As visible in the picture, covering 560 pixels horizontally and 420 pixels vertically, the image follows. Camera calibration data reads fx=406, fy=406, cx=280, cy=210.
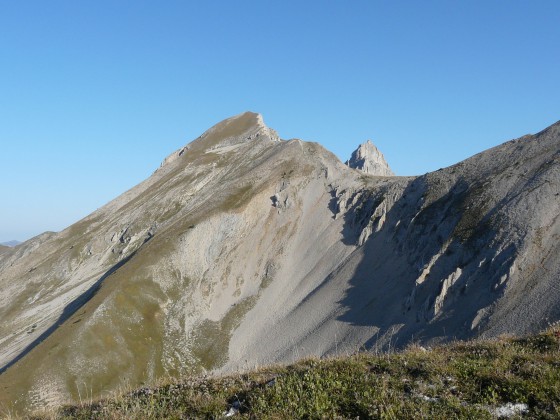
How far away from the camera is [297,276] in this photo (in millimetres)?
93312

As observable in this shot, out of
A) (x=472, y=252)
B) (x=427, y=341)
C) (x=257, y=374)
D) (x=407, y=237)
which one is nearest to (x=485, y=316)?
(x=427, y=341)

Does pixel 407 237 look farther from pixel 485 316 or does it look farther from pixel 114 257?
pixel 114 257

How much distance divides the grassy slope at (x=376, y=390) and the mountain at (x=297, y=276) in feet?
109

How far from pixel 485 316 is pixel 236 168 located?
Answer: 106012 millimetres

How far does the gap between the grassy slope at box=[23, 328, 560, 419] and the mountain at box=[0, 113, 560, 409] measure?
33.1 meters

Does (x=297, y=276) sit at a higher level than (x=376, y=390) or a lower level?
lower

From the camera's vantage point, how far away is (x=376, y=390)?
9.93 meters

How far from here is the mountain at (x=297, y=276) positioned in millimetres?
60531

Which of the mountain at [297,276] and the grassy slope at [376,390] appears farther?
the mountain at [297,276]

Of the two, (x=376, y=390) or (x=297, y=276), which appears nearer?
(x=376, y=390)

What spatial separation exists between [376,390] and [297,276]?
8410cm

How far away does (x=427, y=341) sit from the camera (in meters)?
56.6

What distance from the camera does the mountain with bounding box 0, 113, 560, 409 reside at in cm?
6053

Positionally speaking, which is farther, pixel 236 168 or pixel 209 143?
pixel 209 143
